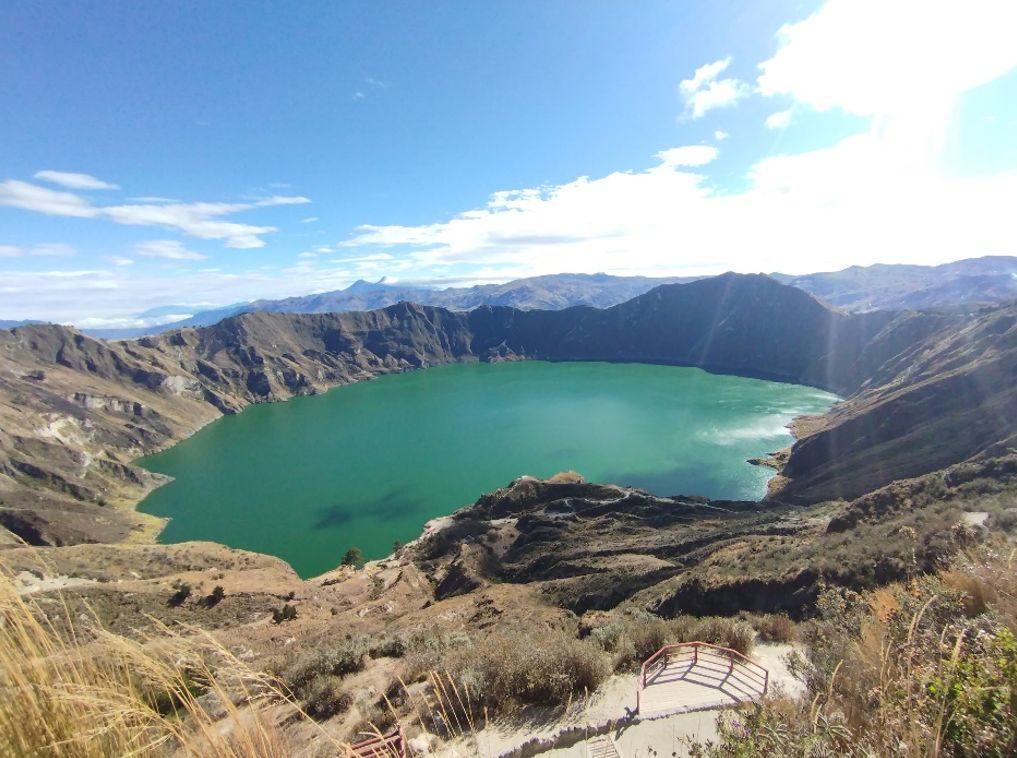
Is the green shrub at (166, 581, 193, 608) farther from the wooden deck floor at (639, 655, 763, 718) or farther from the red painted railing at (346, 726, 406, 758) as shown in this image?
the red painted railing at (346, 726, 406, 758)

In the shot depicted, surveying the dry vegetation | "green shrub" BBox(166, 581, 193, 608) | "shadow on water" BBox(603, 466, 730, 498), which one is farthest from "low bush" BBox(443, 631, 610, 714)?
"shadow on water" BBox(603, 466, 730, 498)

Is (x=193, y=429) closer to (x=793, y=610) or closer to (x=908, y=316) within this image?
(x=793, y=610)

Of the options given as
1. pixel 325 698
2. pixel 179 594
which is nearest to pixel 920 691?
pixel 325 698

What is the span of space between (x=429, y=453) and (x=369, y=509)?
1998 centimetres

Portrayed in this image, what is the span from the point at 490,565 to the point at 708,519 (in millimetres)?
17054

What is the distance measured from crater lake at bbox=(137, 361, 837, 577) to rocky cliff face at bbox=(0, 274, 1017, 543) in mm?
7080

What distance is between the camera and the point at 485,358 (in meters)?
182

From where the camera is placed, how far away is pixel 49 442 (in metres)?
67.0

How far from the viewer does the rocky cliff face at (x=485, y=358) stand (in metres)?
46.2

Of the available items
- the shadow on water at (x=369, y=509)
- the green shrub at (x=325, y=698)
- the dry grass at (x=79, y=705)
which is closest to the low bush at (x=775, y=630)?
the green shrub at (x=325, y=698)

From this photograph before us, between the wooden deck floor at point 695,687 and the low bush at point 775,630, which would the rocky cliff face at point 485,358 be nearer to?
the low bush at point 775,630

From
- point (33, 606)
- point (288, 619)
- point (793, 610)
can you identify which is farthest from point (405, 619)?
point (33, 606)

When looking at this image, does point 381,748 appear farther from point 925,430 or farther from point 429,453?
point 429,453

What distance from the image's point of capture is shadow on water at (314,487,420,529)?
50.9 meters
